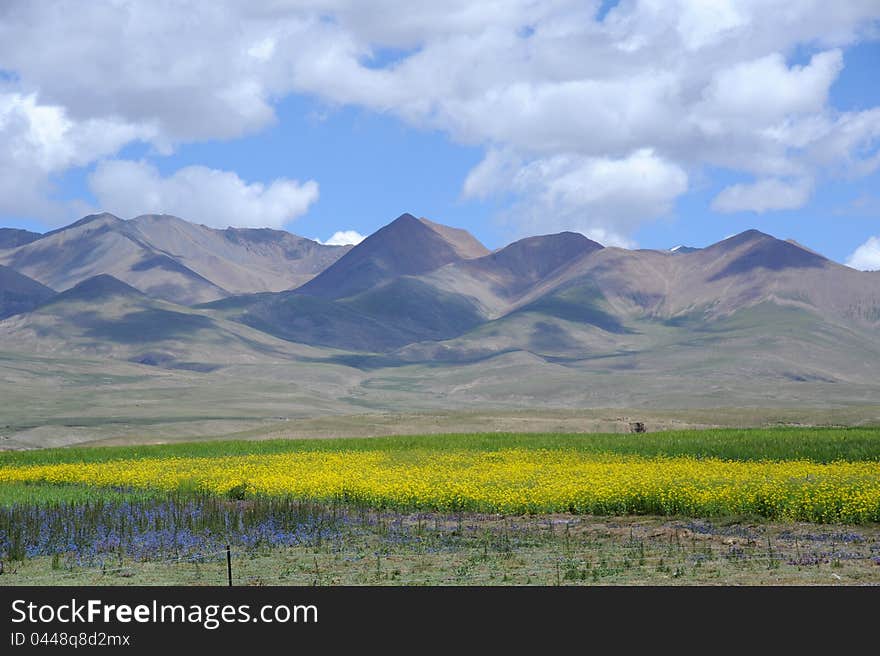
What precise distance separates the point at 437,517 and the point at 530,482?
17.3ft

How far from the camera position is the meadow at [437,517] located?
19.7 meters

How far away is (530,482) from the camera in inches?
1270

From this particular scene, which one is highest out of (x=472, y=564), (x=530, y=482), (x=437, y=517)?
(x=530, y=482)

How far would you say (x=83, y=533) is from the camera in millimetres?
24703

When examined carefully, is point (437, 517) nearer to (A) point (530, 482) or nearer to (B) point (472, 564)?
(A) point (530, 482)

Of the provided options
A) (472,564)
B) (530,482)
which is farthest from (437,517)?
(472,564)

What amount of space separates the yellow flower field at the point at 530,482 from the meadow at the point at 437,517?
0.07 metres

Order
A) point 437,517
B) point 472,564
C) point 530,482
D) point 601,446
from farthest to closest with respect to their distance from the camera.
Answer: point 601,446 → point 530,482 → point 437,517 → point 472,564

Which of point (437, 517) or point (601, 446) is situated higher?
point (601, 446)

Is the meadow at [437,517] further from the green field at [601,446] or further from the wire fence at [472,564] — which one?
the green field at [601,446]

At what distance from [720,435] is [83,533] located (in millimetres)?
41209

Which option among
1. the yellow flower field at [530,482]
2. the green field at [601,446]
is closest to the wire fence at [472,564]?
the yellow flower field at [530,482]

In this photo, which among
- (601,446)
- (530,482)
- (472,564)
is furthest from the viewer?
(601,446)
